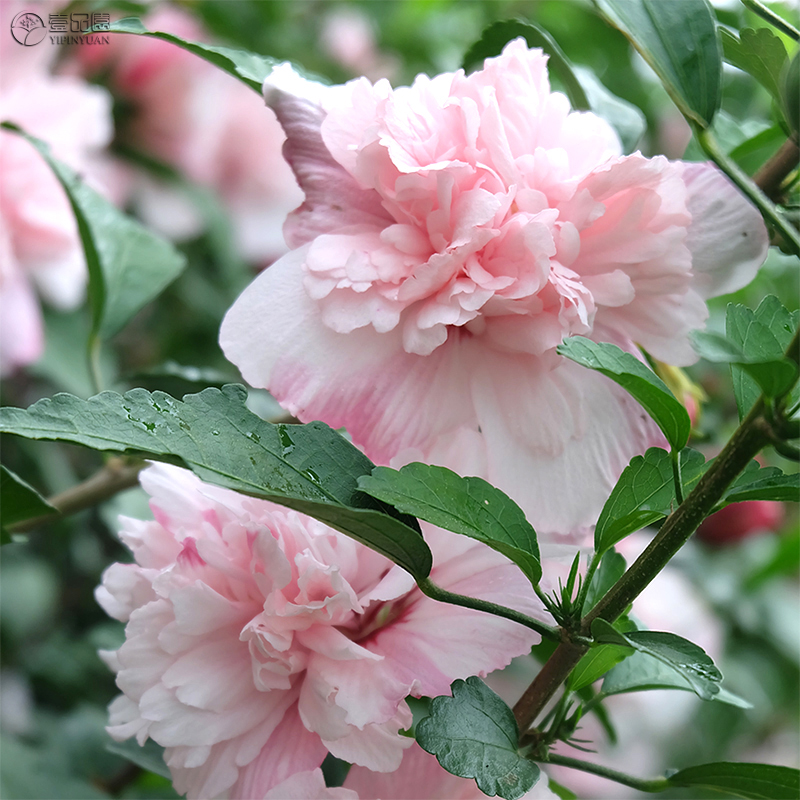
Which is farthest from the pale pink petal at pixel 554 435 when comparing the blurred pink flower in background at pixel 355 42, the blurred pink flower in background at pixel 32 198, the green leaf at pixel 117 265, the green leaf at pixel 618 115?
the blurred pink flower in background at pixel 355 42

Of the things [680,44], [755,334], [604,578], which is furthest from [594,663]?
[680,44]

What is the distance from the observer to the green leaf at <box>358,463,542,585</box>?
297 millimetres

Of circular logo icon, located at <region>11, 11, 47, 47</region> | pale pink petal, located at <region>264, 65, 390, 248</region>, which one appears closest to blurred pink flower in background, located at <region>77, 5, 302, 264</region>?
circular logo icon, located at <region>11, 11, 47, 47</region>

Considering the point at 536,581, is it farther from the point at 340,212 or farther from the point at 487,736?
the point at 340,212

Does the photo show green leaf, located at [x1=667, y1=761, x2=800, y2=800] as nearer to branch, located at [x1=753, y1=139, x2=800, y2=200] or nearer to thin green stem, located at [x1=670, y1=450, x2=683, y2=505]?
thin green stem, located at [x1=670, y1=450, x2=683, y2=505]

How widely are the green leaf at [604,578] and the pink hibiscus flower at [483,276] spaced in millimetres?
32

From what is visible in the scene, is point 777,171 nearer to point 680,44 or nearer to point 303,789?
point 680,44

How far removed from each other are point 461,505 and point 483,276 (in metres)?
0.09

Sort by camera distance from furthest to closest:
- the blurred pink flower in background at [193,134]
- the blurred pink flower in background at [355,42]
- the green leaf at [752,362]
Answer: the blurred pink flower in background at [355,42] < the blurred pink flower in background at [193,134] < the green leaf at [752,362]

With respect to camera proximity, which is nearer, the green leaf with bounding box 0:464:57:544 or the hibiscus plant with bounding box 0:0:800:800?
the hibiscus plant with bounding box 0:0:800:800

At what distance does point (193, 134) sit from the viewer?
39.7 inches

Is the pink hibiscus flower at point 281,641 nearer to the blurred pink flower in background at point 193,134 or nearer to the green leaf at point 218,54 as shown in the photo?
the green leaf at point 218,54

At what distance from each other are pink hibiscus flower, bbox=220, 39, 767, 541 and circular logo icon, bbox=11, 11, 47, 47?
53 centimetres

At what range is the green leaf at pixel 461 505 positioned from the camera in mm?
297
